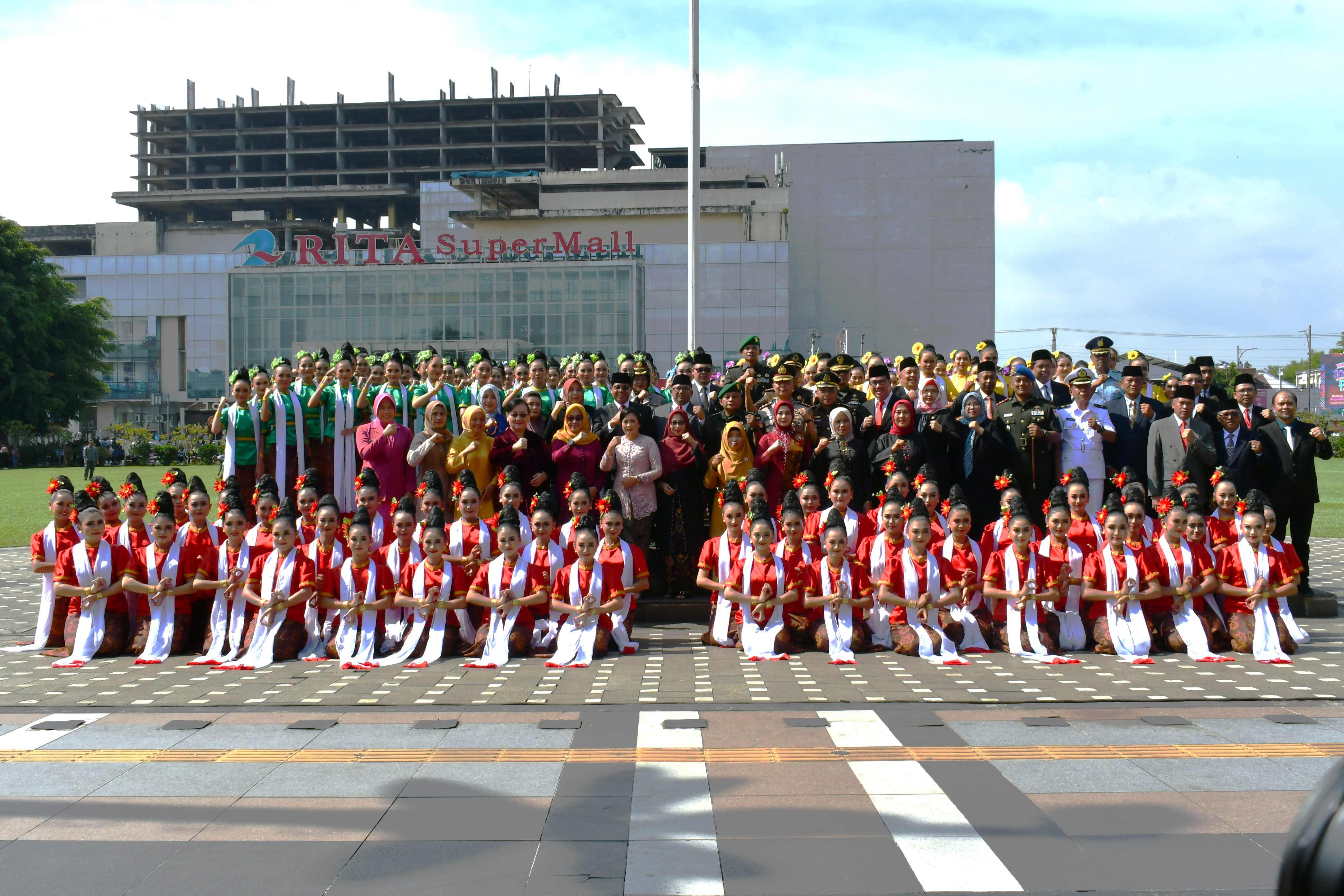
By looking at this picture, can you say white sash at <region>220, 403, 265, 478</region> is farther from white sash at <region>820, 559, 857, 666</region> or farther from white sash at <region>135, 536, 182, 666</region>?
white sash at <region>820, 559, 857, 666</region>

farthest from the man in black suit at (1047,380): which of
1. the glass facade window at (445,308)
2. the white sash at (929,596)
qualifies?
the glass facade window at (445,308)

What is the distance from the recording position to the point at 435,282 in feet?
184

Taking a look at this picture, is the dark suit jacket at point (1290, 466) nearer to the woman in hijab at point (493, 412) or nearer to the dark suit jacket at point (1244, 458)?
the dark suit jacket at point (1244, 458)

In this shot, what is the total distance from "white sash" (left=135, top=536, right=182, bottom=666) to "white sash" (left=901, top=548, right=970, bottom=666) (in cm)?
524

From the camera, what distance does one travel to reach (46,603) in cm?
805

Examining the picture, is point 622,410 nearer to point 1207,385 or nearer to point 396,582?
point 396,582

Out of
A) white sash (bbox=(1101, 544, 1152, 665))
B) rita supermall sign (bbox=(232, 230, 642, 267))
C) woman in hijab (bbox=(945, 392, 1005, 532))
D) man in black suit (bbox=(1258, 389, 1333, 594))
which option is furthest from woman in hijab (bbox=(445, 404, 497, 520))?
rita supermall sign (bbox=(232, 230, 642, 267))

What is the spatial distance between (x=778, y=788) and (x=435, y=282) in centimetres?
5390

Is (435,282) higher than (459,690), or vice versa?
(435,282)

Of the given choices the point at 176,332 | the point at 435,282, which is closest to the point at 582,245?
the point at 435,282

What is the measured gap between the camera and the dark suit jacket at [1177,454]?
8.84m

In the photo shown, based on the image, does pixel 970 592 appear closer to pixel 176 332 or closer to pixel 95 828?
pixel 95 828

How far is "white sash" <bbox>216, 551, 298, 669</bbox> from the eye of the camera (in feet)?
24.3

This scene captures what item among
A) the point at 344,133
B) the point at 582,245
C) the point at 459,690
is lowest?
the point at 459,690
